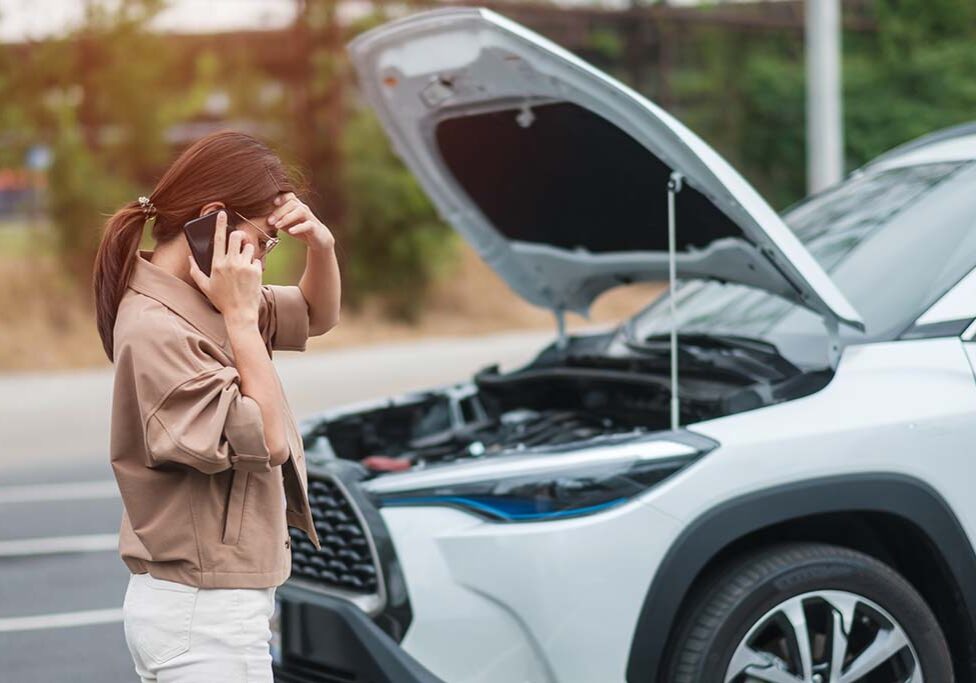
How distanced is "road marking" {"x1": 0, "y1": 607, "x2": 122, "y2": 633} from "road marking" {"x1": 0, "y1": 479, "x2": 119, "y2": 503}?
2.43m

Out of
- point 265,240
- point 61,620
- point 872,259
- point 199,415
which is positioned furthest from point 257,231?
point 61,620

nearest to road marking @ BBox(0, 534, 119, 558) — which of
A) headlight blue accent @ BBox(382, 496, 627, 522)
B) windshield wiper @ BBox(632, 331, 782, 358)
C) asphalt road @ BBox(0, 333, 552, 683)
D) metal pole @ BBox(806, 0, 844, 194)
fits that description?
asphalt road @ BBox(0, 333, 552, 683)

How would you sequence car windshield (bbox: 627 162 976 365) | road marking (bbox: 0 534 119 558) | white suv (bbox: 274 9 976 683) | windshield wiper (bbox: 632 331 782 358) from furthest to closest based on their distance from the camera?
road marking (bbox: 0 534 119 558) → windshield wiper (bbox: 632 331 782 358) → car windshield (bbox: 627 162 976 365) → white suv (bbox: 274 9 976 683)

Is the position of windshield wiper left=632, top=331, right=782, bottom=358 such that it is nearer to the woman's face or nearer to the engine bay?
the engine bay

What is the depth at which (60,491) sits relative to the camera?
8297 millimetres

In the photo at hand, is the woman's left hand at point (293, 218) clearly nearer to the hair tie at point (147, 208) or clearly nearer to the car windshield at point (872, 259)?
the hair tie at point (147, 208)

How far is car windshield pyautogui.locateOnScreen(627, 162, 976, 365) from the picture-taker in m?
3.60

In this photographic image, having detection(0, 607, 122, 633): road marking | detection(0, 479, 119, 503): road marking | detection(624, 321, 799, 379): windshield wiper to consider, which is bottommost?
detection(0, 479, 119, 503): road marking

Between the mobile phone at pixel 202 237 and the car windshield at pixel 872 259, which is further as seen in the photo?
the car windshield at pixel 872 259

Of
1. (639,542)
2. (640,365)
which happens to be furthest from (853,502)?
(640,365)

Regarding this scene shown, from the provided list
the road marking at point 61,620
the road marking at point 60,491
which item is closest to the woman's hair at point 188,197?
the road marking at point 61,620

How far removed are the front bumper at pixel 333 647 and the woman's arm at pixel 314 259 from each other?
2.25 ft

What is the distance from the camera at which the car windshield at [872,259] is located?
3.60 m

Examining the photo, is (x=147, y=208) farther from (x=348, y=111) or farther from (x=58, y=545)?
(x=348, y=111)
